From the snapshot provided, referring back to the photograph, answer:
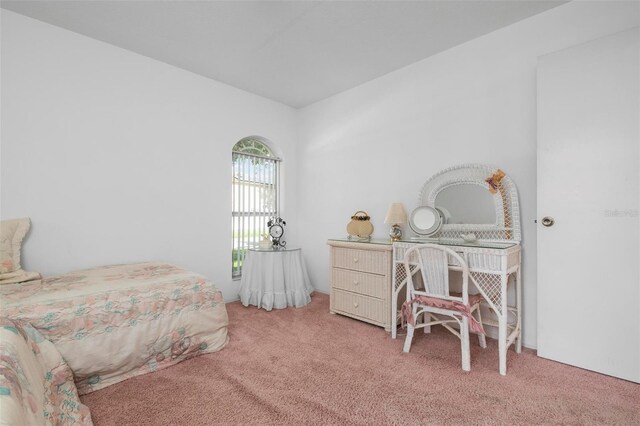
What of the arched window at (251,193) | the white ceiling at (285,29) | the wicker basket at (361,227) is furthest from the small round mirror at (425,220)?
the arched window at (251,193)

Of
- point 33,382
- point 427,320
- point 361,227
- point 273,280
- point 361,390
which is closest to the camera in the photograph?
point 33,382

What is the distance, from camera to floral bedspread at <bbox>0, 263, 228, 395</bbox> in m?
1.70

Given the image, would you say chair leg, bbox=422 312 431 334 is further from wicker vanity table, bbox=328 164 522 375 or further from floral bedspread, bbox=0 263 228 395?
floral bedspread, bbox=0 263 228 395

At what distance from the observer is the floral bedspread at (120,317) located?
1.70 metres

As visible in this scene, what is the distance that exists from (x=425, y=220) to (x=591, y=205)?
115 cm

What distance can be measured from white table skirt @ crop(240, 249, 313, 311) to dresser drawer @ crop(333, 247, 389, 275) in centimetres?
56

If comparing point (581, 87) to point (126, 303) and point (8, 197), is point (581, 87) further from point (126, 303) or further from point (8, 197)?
point (8, 197)

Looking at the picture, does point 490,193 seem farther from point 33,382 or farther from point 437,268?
point 33,382

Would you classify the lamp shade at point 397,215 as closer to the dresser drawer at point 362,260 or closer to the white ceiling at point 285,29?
the dresser drawer at point 362,260

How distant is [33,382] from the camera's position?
4.20 feet

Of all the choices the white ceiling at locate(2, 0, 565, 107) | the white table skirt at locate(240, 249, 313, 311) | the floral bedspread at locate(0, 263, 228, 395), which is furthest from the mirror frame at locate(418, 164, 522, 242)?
the floral bedspread at locate(0, 263, 228, 395)

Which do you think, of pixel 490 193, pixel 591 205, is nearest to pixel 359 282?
pixel 490 193

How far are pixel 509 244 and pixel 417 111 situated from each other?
61.8 inches

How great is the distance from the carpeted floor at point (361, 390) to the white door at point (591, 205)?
227mm
